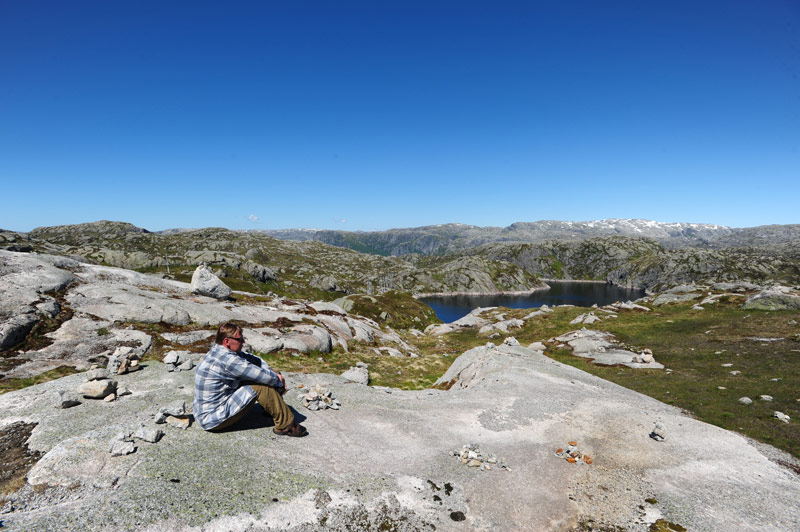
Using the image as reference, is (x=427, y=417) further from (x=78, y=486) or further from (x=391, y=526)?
(x=78, y=486)

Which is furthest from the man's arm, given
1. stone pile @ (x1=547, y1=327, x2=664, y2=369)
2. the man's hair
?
stone pile @ (x1=547, y1=327, x2=664, y2=369)

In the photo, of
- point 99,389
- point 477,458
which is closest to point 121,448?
point 99,389

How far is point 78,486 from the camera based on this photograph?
9.16 m

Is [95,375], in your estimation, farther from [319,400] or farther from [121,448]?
[319,400]

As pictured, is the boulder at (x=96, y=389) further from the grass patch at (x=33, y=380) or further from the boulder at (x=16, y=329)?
the boulder at (x=16, y=329)

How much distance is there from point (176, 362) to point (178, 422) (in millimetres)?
8900

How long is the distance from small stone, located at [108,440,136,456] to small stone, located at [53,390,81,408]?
552 centimetres

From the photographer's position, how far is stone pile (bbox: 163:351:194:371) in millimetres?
19328

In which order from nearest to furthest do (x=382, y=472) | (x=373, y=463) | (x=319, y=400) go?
(x=382, y=472) < (x=373, y=463) < (x=319, y=400)

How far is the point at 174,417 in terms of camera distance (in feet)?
41.7

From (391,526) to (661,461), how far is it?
12.6 metres

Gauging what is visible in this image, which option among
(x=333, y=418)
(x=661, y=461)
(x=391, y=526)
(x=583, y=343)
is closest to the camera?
(x=391, y=526)

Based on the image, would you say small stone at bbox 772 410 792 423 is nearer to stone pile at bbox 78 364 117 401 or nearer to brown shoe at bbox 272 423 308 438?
brown shoe at bbox 272 423 308 438

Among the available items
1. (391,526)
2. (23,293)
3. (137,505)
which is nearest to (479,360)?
(391,526)
